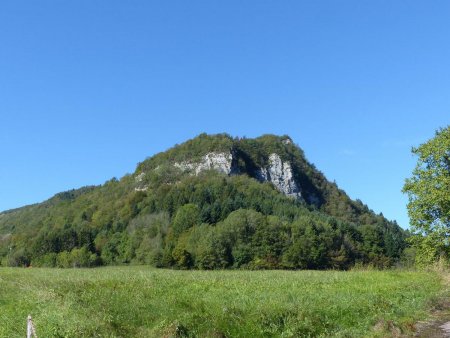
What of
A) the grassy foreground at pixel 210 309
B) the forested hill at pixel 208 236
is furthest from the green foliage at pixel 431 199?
the forested hill at pixel 208 236

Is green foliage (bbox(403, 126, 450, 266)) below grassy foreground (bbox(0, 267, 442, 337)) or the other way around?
the other way around

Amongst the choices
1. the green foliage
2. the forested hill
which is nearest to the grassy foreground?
the green foliage

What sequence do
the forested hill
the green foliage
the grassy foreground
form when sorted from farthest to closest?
1. the forested hill
2. the green foliage
3. the grassy foreground

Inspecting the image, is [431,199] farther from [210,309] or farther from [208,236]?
[208,236]

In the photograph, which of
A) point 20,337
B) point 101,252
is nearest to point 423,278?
point 20,337

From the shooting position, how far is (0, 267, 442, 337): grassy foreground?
45.0ft

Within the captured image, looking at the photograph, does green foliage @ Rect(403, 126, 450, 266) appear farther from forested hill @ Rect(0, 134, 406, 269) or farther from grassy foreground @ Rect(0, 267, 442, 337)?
forested hill @ Rect(0, 134, 406, 269)

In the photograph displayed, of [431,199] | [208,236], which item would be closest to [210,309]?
[431,199]

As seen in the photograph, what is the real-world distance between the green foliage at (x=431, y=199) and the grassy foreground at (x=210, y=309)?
17304 mm

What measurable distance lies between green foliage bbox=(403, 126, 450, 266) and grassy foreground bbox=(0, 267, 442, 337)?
681 inches

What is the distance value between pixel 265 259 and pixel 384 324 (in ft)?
342

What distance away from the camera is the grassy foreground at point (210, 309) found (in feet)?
45.0

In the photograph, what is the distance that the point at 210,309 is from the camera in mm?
16125

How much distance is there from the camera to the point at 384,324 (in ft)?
47.0
